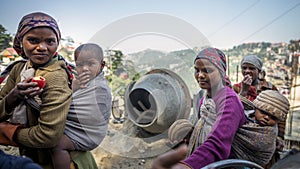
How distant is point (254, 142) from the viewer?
114 centimetres

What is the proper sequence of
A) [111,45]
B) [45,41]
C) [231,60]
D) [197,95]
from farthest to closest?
[231,60]
[197,95]
[111,45]
[45,41]

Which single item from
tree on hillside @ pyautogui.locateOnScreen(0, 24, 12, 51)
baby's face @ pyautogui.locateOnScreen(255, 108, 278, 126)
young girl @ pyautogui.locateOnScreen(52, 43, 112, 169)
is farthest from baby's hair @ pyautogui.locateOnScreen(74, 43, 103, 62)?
tree on hillside @ pyautogui.locateOnScreen(0, 24, 12, 51)

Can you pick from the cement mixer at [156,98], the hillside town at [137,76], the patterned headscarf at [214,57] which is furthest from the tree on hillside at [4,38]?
the patterned headscarf at [214,57]

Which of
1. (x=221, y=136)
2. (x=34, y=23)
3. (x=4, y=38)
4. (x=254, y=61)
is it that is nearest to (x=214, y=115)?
(x=221, y=136)

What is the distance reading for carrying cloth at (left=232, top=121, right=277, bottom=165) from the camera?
1144mm

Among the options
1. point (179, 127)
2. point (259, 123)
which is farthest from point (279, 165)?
point (179, 127)

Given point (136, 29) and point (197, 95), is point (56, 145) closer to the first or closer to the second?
point (136, 29)

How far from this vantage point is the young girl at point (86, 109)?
3.57 ft

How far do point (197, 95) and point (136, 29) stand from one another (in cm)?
100

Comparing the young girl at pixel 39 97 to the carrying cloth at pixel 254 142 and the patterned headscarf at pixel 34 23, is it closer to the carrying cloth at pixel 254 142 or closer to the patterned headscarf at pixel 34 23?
the patterned headscarf at pixel 34 23

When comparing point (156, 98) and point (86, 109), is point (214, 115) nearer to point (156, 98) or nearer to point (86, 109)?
point (86, 109)

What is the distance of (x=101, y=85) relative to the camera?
3.95 feet

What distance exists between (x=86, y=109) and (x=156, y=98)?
1.67 m

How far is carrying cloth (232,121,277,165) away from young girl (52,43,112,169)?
663 millimetres
